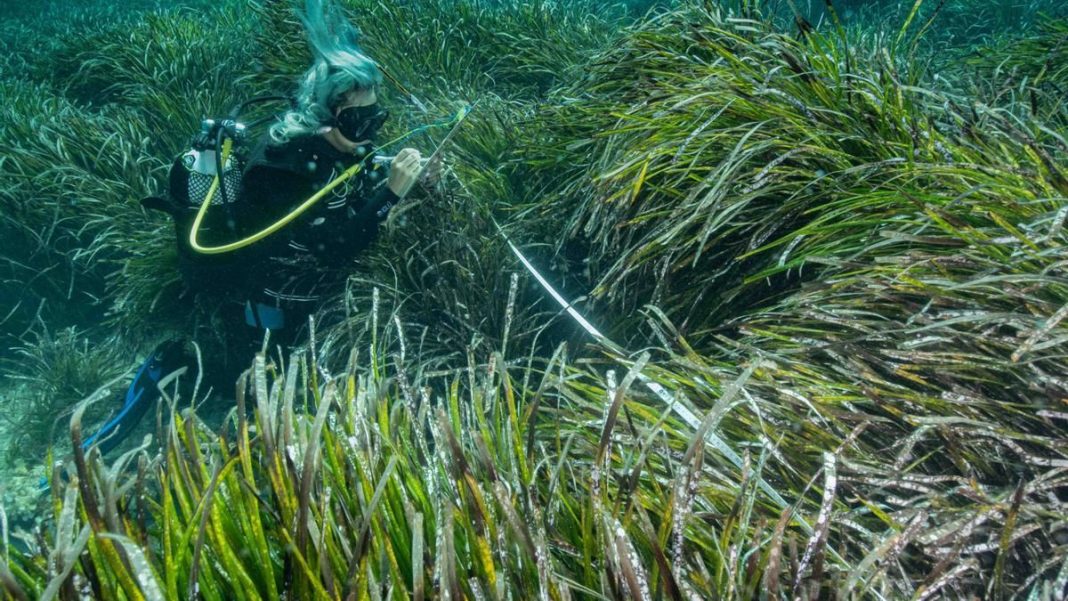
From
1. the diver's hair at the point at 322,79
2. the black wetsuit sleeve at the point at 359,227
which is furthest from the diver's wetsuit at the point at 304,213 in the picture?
the diver's hair at the point at 322,79

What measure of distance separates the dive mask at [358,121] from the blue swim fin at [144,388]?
160 cm

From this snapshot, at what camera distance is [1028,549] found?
5.01ft

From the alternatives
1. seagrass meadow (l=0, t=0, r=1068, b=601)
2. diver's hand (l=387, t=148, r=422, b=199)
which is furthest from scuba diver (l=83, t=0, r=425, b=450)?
seagrass meadow (l=0, t=0, r=1068, b=601)

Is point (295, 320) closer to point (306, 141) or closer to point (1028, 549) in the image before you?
point (306, 141)

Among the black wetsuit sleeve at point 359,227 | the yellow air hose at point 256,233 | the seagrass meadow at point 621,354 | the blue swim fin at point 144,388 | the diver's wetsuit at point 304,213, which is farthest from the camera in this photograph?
the blue swim fin at point 144,388

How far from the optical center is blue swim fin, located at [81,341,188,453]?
3758 mm

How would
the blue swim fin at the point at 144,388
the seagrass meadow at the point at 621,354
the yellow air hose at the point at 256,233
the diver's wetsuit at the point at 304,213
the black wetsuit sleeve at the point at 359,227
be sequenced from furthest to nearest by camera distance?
the blue swim fin at the point at 144,388, the black wetsuit sleeve at the point at 359,227, the diver's wetsuit at the point at 304,213, the yellow air hose at the point at 256,233, the seagrass meadow at the point at 621,354

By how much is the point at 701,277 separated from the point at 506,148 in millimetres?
1971

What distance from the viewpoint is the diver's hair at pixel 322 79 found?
318 cm

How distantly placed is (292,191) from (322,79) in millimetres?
591

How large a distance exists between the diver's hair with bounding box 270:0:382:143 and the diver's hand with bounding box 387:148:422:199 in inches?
16.2

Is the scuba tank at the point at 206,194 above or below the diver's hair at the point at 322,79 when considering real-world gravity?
below

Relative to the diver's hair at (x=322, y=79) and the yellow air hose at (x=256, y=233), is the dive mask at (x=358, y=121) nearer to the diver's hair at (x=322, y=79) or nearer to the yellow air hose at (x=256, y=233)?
the diver's hair at (x=322, y=79)

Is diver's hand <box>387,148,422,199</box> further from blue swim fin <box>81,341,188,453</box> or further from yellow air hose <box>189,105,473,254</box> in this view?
blue swim fin <box>81,341,188,453</box>
